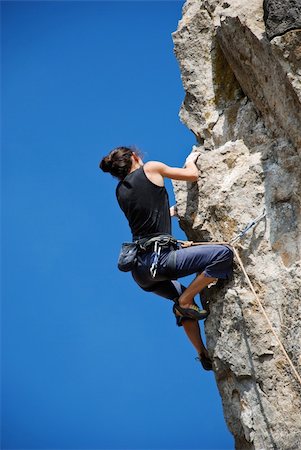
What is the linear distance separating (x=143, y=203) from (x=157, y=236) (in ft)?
1.16

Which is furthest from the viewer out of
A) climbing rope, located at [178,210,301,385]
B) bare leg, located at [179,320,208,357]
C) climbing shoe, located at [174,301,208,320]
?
bare leg, located at [179,320,208,357]

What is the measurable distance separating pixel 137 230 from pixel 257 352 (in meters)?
1.68

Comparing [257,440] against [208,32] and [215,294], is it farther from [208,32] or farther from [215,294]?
[208,32]

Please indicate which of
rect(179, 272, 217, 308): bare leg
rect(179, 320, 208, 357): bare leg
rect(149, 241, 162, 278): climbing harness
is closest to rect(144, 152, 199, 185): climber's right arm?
rect(149, 241, 162, 278): climbing harness

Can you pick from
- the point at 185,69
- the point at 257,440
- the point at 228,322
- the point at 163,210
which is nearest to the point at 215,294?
the point at 228,322

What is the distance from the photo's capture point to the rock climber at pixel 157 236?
7258 millimetres

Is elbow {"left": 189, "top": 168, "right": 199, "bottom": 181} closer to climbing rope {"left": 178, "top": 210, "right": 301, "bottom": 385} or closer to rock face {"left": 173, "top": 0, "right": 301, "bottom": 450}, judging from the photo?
rock face {"left": 173, "top": 0, "right": 301, "bottom": 450}

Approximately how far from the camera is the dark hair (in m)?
7.48

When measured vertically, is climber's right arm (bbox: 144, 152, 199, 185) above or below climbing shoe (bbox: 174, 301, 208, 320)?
above

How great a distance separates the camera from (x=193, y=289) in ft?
24.3

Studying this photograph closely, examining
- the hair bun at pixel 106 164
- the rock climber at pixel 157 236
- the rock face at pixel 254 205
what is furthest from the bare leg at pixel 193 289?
the hair bun at pixel 106 164

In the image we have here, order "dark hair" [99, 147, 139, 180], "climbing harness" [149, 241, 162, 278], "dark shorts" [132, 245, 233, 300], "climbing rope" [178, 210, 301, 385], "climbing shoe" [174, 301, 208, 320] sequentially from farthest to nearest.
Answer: "climbing shoe" [174, 301, 208, 320]
"dark hair" [99, 147, 139, 180]
"climbing harness" [149, 241, 162, 278]
"dark shorts" [132, 245, 233, 300]
"climbing rope" [178, 210, 301, 385]

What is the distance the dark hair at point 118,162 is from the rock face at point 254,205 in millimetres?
818

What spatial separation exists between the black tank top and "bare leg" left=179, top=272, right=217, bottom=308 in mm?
601
